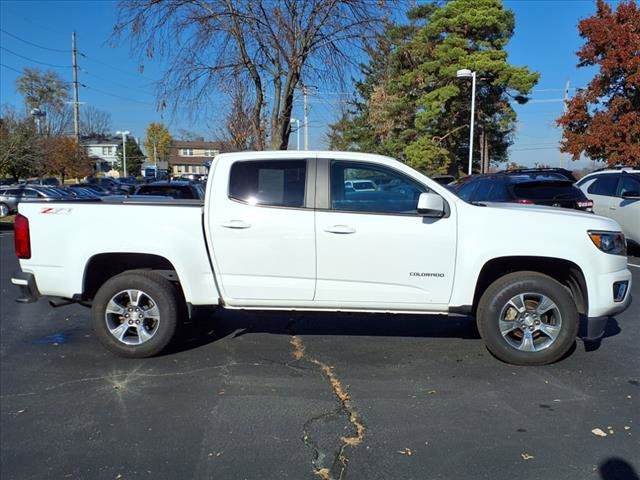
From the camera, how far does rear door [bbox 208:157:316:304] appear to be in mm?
4684

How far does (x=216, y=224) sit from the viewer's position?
186 inches

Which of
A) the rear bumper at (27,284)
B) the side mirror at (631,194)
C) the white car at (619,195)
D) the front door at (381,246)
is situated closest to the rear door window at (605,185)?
the white car at (619,195)

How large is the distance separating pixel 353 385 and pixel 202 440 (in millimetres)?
1335

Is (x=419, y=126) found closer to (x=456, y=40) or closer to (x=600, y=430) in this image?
(x=456, y=40)

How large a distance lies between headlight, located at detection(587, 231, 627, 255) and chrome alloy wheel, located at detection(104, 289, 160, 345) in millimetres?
3855

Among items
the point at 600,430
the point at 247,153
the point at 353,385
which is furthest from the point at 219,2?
the point at 600,430

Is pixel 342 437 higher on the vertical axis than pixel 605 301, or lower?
lower

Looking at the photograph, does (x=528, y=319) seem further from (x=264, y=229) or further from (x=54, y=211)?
(x=54, y=211)

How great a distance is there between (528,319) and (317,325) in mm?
2294

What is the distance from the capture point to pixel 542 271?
4.95m

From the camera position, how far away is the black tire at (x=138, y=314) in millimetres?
4871

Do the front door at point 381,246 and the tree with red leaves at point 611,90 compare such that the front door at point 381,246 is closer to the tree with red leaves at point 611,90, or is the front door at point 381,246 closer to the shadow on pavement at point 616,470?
the shadow on pavement at point 616,470

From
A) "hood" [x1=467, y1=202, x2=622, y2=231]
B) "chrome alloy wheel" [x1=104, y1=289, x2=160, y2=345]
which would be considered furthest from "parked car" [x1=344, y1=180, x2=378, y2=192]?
"chrome alloy wheel" [x1=104, y1=289, x2=160, y2=345]

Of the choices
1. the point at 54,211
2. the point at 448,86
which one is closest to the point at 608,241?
the point at 54,211
